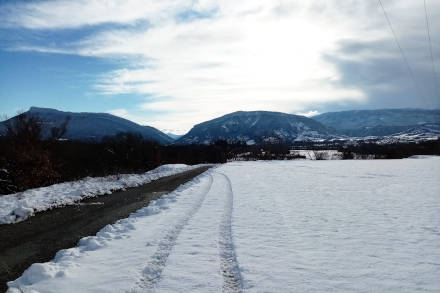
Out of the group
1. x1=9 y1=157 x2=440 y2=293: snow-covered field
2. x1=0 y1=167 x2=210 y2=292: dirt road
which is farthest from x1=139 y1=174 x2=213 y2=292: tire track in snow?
x1=0 y1=167 x2=210 y2=292: dirt road

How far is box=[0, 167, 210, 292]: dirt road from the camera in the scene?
840 centimetres

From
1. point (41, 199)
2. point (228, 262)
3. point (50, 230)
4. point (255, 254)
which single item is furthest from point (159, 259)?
point (41, 199)

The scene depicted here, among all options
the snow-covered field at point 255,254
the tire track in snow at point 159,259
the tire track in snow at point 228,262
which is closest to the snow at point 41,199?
the snow-covered field at point 255,254

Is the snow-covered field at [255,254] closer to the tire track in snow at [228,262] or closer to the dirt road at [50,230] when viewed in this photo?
the tire track in snow at [228,262]

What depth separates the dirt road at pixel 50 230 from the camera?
8398 millimetres

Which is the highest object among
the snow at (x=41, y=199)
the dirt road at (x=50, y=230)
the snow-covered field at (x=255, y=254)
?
the snow at (x=41, y=199)

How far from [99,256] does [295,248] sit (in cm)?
490

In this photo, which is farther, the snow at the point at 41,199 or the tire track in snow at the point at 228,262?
the snow at the point at 41,199

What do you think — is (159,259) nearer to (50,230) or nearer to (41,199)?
(50,230)

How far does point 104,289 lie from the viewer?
6398 mm

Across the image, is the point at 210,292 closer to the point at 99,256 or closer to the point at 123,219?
the point at 99,256

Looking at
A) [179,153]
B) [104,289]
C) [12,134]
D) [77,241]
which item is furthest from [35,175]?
A: [179,153]

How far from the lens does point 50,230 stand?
1169 cm

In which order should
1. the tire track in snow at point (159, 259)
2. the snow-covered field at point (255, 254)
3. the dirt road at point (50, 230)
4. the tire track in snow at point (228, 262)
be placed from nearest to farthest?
the tire track in snow at point (228, 262), the snow-covered field at point (255, 254), the tire track in snow at point (159, 259), the dirt road at point (50, 230)
